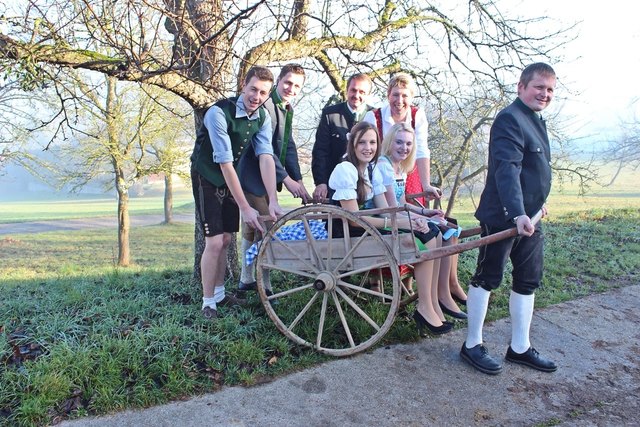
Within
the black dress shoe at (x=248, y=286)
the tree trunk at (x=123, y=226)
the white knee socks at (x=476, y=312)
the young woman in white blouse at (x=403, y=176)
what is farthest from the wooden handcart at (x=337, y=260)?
the tree trunk at (x=123, y=226)

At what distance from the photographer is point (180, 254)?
1716 cm

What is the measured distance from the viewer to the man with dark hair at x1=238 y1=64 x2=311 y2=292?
4.19m

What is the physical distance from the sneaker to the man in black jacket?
1.98m

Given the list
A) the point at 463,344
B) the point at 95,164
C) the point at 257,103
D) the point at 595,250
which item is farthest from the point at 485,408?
the point at 95,164

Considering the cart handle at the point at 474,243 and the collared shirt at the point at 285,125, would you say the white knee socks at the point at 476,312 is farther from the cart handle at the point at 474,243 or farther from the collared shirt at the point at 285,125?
the collared shirt at the point at 285,125

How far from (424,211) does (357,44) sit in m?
2.79

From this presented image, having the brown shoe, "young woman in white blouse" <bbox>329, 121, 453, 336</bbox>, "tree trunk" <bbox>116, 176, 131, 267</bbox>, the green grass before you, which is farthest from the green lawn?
"tree trunk" <bbox>116, 176, 131, 267</bbox>

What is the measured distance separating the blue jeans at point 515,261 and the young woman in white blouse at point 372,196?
377 mm

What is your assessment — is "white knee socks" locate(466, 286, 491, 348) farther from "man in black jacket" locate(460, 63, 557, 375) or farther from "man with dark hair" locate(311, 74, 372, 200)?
"man with dark hair" locate(311, 74, 372, 200)

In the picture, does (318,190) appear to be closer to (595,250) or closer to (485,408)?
(485,408)

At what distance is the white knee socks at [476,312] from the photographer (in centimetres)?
347

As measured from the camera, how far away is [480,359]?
11.2 feet

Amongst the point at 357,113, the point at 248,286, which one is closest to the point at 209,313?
the point at 248,286

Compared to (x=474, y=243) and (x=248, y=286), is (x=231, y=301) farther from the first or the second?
(x=474, y=243)
